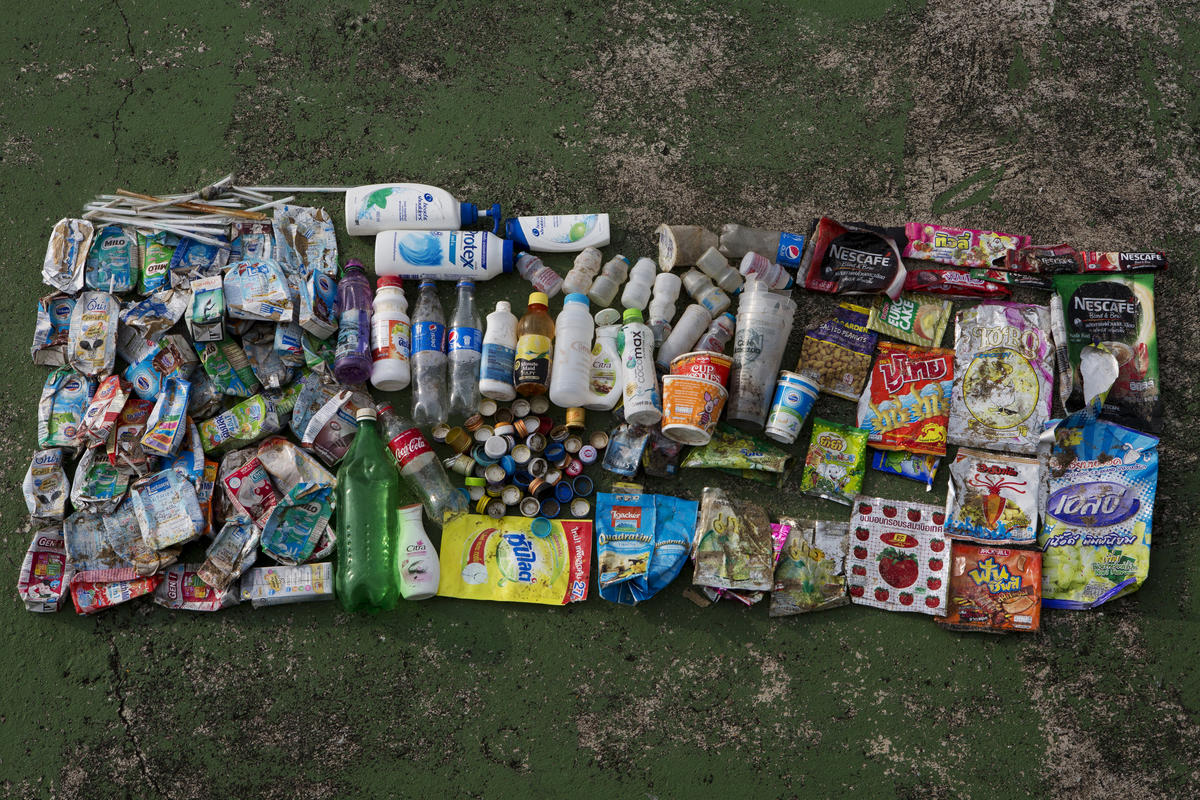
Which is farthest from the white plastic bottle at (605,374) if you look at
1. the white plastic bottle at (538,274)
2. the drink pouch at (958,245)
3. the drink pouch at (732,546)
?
the drink pouch at (958,245)

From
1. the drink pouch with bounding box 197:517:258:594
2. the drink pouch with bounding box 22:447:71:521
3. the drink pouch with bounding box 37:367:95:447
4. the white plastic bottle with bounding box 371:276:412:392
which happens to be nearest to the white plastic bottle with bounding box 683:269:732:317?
the white plastic bottle with bounding box 371:276:412:392

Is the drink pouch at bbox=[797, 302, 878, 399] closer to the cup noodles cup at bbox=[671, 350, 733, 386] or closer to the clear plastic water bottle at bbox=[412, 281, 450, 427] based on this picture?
the cup noodles cup at bbox=[671, 350, 733, 386]

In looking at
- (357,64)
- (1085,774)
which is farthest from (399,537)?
(1085,774)

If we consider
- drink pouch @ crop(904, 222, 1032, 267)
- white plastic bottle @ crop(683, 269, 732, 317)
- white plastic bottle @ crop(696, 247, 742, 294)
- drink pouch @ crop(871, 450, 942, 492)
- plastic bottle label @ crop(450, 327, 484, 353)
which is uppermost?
drink pouch @ crop(904, 222, 1032, 267)

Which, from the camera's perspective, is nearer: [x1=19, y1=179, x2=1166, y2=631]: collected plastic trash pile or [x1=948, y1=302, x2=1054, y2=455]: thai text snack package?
[x1=19, y1=179, x2=1166, y2=631]: collected plastic trash pile

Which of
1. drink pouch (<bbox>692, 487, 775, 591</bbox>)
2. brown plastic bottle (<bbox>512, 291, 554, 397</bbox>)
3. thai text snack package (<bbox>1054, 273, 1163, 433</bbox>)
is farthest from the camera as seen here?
thai text snack package (<bbox>1054, 273, 1163, 433</bbox>)

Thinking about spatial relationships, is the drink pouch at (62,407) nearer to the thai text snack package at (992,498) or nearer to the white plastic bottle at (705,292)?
the white plastic bottle at (705,292)

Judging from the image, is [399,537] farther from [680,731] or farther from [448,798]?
[680,731]

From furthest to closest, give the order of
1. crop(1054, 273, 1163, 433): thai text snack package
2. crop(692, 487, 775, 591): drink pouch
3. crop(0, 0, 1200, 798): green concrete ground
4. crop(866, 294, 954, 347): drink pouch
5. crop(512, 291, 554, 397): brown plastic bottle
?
crop(866, 294, 954, 347): drink pouch < crop(1054, 273, 1163, 433): thai text snack package < crop(512, 291, 554, 397): brown plastic bottle < crop(692, 487, 775, 591): drink pouch < crop(0, 0, 1200, 798): green concrete ground
